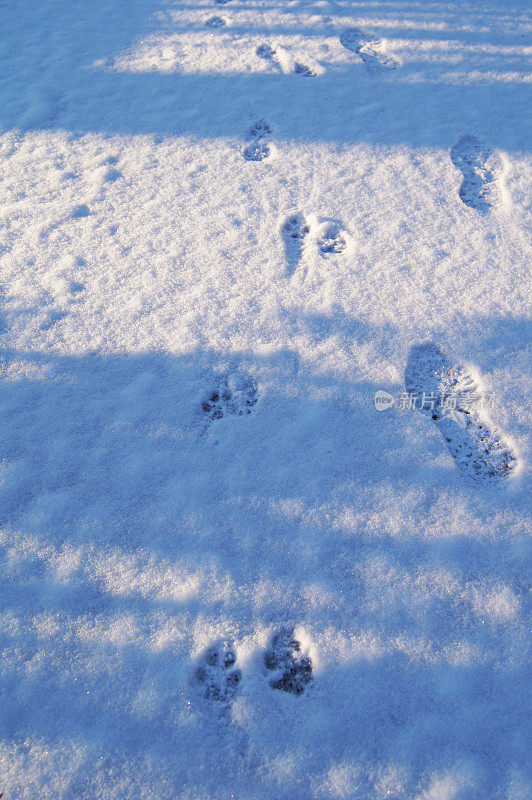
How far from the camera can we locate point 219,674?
1261 mm

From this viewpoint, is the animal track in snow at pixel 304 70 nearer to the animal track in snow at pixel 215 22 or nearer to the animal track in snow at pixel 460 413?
the animal track in snow at pixel 215 22

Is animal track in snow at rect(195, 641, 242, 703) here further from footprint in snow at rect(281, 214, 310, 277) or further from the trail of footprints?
footprint in snow at rect(281, 214, 310, 277)

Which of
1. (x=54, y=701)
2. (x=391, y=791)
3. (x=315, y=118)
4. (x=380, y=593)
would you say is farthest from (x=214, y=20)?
(x=391, y=791)

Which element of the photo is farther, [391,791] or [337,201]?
[337,201]

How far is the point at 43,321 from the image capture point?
181 centimetres

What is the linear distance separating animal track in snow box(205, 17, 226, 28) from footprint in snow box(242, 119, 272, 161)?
973 mm

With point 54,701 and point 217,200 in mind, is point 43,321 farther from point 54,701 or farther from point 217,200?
point 54,701

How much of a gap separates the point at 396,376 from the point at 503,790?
1.21 m

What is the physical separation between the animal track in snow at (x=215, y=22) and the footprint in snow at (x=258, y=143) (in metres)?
0.97

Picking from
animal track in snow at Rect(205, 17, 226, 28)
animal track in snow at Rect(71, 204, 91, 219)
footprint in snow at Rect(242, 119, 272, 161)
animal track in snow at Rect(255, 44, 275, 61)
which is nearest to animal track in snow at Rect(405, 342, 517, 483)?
footprint in snow at Rect(242, 119, 272, 161)

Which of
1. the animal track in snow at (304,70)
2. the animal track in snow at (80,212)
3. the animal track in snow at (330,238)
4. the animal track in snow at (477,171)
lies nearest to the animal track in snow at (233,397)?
the animal track in snow at (330,238)

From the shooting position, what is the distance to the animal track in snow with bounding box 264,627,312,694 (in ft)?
A: 4.12

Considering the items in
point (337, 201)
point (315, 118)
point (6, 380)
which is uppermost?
point (315, 118)

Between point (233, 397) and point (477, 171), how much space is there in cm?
169
